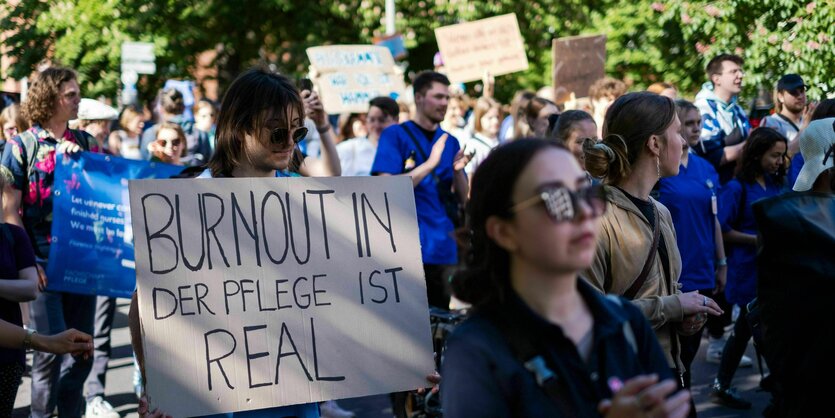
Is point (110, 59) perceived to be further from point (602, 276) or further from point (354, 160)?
point (602, 276)

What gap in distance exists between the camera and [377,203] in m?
3.89

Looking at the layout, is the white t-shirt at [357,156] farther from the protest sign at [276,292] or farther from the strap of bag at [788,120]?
the protest sign at [276,292]

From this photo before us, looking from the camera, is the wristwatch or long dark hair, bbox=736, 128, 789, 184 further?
long dark hair, bbox=736, 128, 789, 184

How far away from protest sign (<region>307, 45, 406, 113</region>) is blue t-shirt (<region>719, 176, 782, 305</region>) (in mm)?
4961

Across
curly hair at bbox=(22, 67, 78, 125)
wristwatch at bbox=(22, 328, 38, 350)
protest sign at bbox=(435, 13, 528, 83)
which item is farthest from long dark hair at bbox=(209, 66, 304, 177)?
protest sign at bbox=(435, 13, 528, 83)

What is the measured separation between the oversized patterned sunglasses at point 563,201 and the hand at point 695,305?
1593 millimetres

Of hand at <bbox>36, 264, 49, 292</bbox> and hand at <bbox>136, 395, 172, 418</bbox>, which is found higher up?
hand at <bbox>36, 264, 49, 292</bbox>

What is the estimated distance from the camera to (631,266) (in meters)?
3.86

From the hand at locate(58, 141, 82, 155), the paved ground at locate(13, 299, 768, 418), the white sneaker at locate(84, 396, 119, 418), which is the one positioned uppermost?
the hand at locate(58, 141, 82, 155)

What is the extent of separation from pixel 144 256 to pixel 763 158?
17.6 feet

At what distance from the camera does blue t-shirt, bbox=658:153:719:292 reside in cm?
623

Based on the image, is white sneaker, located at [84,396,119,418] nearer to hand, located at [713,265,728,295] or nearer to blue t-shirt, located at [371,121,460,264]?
blue t-shirt, located at [371,121,460,264]

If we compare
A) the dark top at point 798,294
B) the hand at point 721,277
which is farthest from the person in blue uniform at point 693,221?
the dark top at point 798,294

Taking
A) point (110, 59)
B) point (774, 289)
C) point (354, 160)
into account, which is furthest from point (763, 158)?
point (110, 59)
